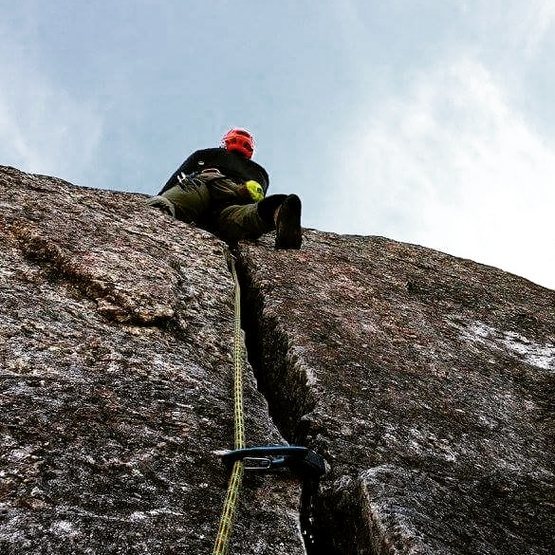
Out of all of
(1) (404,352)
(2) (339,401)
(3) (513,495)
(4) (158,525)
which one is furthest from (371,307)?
(4) (158,525)

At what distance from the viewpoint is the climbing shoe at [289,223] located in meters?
6.35

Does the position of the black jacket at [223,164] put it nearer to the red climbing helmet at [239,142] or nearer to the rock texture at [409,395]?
the red climbing helmet at [239,142]

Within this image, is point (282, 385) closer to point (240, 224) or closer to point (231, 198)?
point (240, 224)

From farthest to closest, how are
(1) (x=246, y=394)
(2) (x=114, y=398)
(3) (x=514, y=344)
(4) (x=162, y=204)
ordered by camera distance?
1. (4) (x=162, y=204)
2. (3) (x=514, y=344)
3. (1) (x=246, y=394)
4. (2) (x=114, y=398)

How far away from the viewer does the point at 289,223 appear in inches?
255

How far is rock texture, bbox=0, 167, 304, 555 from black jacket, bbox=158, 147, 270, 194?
3057 mm

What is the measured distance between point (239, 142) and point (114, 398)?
251 inches

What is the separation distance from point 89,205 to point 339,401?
333 centimetres

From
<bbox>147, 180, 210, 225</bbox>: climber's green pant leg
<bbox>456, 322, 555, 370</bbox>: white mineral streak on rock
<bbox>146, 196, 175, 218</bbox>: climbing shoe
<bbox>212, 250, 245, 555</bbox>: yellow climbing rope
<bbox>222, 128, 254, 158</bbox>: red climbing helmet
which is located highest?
<bbox>222, 128, 254, 158</bbox>: red climbing helmet

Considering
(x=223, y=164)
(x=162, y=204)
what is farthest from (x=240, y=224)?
(x=223, y=164)

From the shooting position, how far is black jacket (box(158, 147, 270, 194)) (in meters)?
8.57

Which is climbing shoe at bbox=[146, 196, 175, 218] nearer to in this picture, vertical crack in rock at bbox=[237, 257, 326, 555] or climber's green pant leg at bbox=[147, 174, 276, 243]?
climber's green pant leg at bbox=[147, 174, 276, 243]

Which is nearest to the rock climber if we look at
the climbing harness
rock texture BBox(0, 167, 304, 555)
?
rock texture BBox(0, 167, 304, 555)

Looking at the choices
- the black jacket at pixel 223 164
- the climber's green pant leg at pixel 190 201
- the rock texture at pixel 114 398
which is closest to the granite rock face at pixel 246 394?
the rock texture at pixel 114 398
